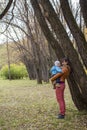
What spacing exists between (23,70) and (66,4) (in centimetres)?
4639

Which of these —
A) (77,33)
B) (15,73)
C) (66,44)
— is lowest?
(66,44)

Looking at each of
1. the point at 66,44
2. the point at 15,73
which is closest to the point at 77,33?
the point at 66,44

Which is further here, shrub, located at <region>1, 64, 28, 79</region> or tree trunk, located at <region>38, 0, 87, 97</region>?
shrub, located at <region>1, 64, 28, 79</region>

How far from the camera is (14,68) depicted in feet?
177

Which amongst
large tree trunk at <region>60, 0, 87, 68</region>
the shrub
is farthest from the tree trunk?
the shrub

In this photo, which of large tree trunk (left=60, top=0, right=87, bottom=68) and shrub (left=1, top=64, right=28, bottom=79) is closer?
large tree trunk (left=60, top=0, right=87, bottom=68)

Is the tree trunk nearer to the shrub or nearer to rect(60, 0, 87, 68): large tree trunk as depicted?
rect(60, 0, 87, 68): large tree trunk

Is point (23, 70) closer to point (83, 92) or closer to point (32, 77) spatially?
point (32, 77)

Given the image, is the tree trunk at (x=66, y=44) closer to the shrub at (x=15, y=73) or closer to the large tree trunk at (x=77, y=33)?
Answer: the large tree trunk at (x=77, y=33)

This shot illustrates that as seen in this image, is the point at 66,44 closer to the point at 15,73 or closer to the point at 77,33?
the point at 77,33

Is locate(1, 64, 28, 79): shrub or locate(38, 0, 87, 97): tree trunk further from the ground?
locate(1, 64, 28, 79): shrub

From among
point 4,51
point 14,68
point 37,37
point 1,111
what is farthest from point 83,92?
point 4,51

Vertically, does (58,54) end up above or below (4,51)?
below

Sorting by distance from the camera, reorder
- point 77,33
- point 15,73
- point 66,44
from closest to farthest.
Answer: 1. point 66,44
2. point 77,33
3. point 15,73
